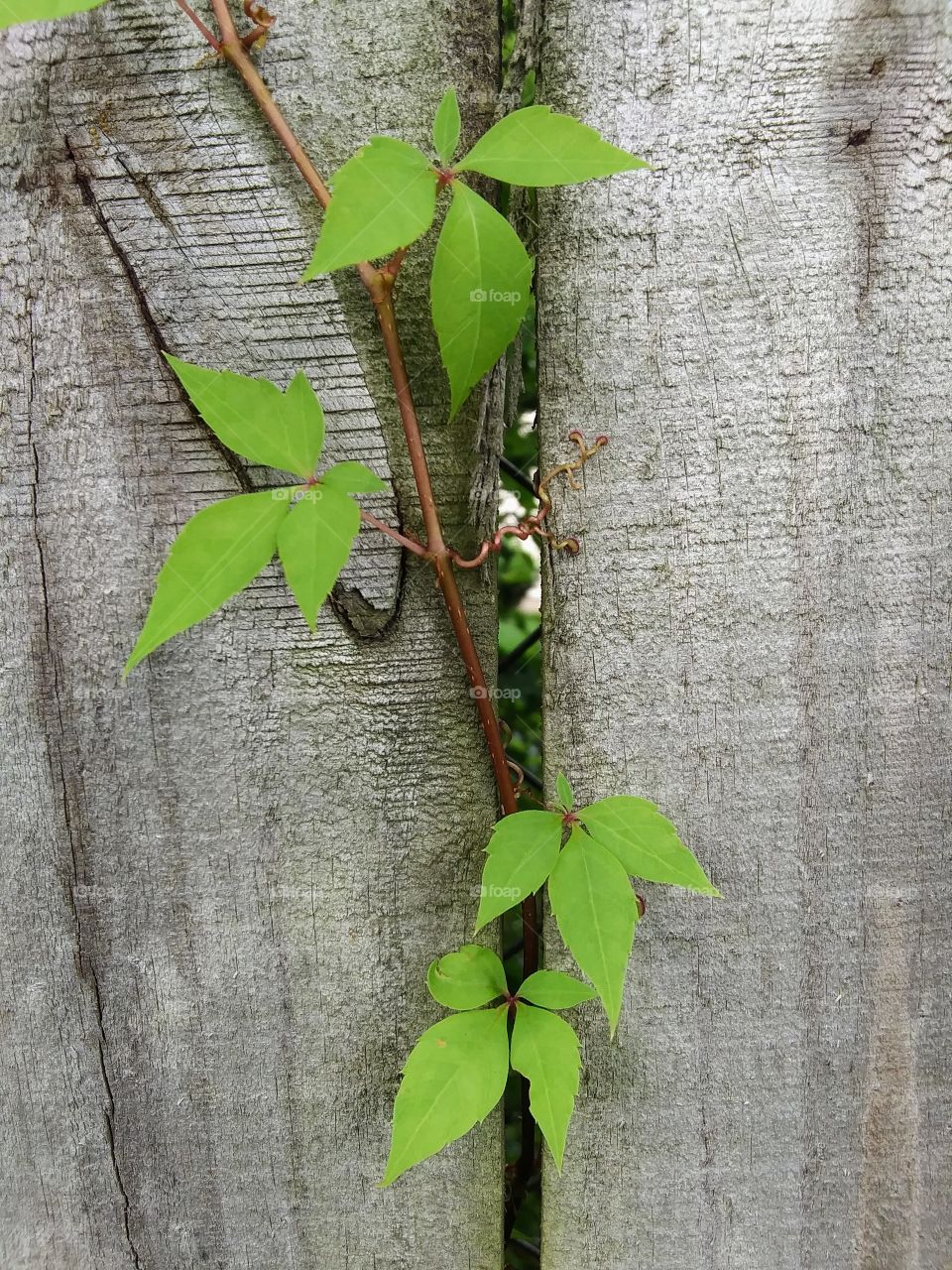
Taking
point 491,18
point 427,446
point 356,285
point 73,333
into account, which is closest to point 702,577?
point 427,446

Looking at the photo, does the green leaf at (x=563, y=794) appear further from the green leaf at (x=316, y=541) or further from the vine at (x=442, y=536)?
the green leaf at (x=316, y=541)

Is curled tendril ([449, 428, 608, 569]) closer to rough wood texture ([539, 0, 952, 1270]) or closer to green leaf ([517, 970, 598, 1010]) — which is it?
rough wood texture ([539, 0, 952, 1270])

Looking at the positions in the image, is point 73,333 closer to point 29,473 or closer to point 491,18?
point 29,473

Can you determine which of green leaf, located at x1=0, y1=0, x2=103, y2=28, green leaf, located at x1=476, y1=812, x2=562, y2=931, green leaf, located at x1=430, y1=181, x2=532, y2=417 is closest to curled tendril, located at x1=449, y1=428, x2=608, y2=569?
green leaf, located at x1=430, y1=181, x2=532, y2=417

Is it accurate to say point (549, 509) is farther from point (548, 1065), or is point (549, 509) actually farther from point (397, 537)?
point (548, 1065)

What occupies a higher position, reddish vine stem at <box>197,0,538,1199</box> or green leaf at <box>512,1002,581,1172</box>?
reddish vine stem at <box>197,0,538,1199</box>

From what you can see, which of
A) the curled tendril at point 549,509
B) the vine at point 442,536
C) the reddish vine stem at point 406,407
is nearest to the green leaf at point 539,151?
the vine at point 442,536
